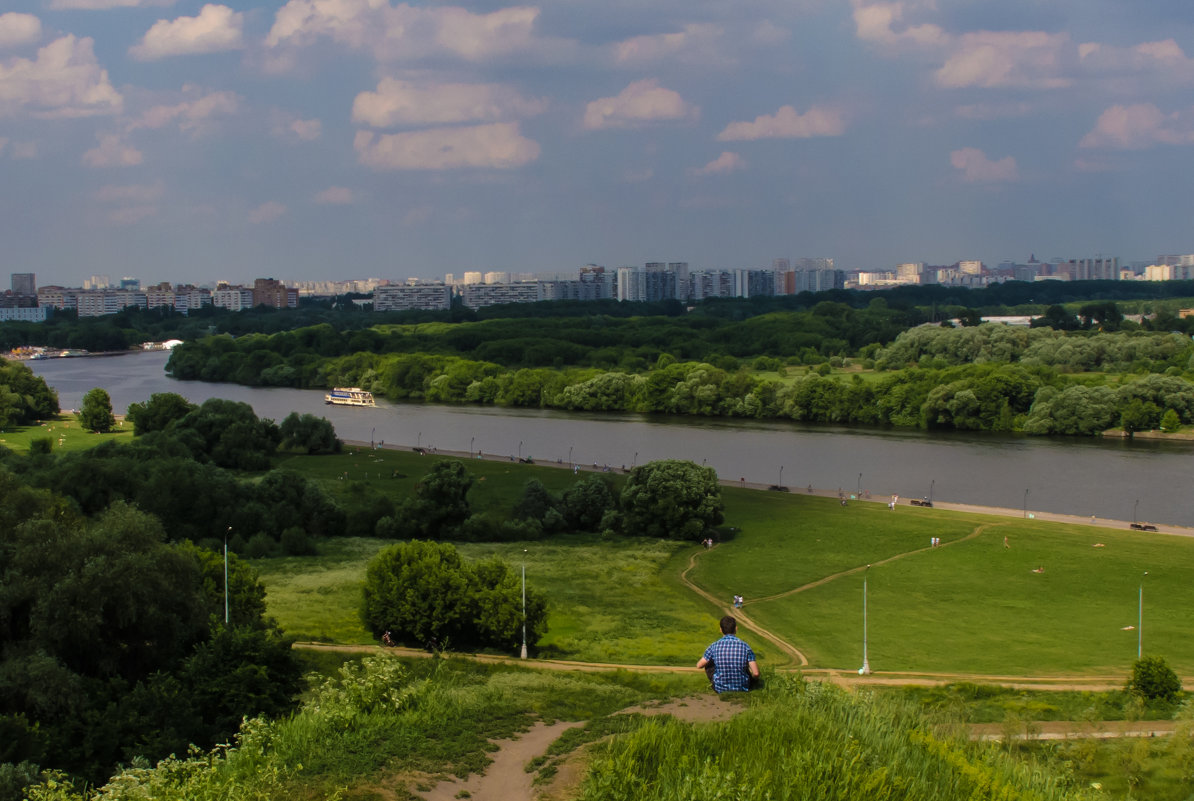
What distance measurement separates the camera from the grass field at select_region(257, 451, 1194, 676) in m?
15.8

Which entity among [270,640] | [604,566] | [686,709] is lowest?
[604,566]

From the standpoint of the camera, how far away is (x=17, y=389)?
45.0 metres

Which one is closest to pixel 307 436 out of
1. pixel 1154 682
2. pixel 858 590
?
pixel 858 590

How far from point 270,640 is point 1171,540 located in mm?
18947

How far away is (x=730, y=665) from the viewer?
670 cm

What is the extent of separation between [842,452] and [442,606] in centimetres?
2317

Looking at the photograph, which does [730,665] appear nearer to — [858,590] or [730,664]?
[730,664]

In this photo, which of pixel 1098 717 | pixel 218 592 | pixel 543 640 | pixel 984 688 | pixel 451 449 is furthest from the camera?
pixel 451 449

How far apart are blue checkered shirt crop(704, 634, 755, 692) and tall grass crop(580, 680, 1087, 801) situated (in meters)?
0.19

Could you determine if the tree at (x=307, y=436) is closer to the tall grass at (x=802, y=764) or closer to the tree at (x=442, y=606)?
→ the tree at (x=442, y=606)

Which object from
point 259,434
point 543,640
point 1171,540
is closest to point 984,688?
point 543,640

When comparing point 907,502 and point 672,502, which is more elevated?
point 672,502

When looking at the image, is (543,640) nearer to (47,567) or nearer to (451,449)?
(47,567)

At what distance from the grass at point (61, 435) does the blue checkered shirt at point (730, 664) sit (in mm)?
31453
